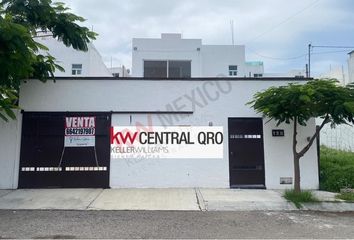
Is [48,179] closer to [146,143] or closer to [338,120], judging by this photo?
[146,143]

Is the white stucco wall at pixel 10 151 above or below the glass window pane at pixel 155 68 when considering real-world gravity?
below

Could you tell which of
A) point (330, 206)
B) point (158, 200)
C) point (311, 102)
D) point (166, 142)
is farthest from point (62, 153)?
point (330, 206)

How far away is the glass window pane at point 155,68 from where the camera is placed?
67.7 ft

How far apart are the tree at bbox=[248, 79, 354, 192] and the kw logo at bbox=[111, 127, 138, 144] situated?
14.8ft

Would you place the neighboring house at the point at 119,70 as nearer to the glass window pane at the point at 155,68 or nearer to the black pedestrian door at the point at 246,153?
the glass window pane at the point at 155,68

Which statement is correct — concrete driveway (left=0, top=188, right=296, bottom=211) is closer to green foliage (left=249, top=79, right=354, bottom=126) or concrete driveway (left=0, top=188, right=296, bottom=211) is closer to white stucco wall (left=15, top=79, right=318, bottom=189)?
white stucco wall (left=15, top=79, right=318, bottom=189)

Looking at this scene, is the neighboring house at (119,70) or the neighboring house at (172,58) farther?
the neighboring house at (119,70)

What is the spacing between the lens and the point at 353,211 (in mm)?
9531

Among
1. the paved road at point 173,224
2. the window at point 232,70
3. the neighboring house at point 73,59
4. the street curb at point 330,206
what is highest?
the neighboring house at point 73,59

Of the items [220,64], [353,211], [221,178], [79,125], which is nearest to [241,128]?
[221,178]

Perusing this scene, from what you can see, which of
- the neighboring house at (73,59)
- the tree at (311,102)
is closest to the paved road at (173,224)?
the tree at (311,102)

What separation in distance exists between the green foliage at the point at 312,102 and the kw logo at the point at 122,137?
4499 mm

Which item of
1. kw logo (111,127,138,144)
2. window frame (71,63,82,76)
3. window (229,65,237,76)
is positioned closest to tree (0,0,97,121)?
kw logo (111,127,138,144)

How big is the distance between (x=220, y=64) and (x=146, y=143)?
13707 mm
